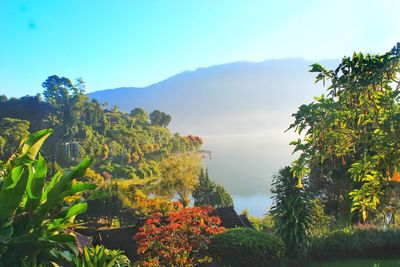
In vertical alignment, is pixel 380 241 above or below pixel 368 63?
below

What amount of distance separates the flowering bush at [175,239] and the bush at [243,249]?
3.41 feet

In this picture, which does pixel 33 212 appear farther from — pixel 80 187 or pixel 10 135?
pixel 10 135

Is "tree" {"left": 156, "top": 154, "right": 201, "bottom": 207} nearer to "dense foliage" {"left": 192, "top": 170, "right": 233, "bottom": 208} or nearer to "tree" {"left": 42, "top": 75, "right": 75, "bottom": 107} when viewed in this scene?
"dense foliage" {"left": 192, "top": 170, "right": 233, "bottom": 208}

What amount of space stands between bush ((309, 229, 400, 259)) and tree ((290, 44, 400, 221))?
10111 mm

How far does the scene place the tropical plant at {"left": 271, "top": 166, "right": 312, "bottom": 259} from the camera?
15516 mm

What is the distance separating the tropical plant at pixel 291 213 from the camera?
611 inches

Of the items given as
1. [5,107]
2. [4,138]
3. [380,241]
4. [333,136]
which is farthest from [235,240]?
[5,107]

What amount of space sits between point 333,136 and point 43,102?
8660 cm

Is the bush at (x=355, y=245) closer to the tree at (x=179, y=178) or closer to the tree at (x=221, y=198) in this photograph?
the tree at (x=221, y=198)

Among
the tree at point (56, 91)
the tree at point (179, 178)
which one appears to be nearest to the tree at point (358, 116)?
the tree at point (179, 178)

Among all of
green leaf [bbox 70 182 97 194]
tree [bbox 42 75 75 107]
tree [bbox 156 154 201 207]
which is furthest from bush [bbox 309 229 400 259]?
tree [bbox 42 75 75 107]

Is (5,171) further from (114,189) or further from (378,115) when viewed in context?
(114,189)

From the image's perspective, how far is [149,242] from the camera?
1149 centimetres

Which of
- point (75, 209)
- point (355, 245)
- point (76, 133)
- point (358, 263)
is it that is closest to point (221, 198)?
point (355, 245)
